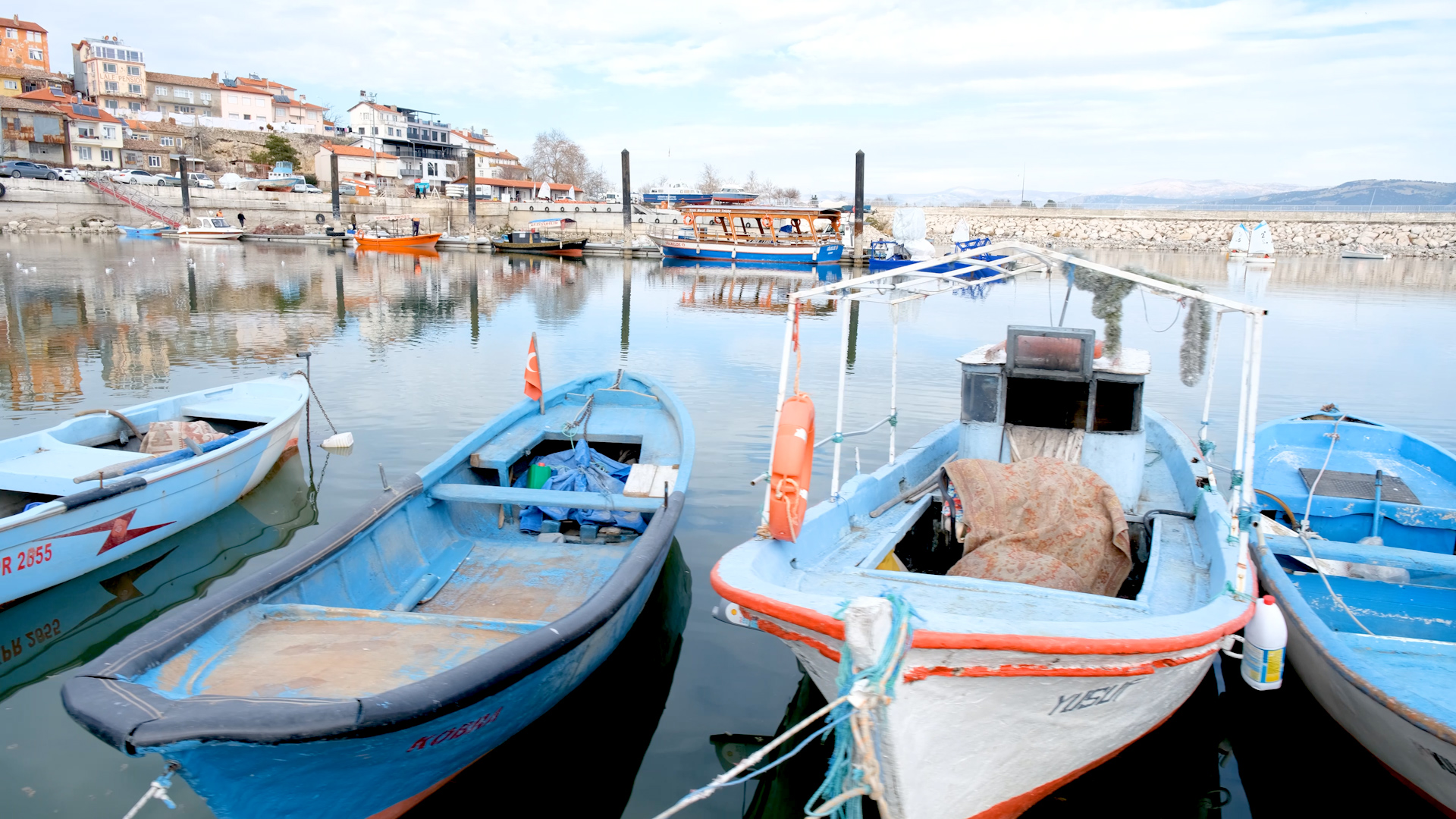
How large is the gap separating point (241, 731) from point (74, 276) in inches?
1364

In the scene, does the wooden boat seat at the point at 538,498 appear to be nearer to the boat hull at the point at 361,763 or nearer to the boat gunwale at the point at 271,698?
the boat gunwale at the point at 271,698

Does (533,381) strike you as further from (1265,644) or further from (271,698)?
(1265,644)

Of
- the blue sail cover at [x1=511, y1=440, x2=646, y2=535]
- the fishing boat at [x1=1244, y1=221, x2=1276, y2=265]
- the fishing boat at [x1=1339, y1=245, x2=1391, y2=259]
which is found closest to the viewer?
the blue sail cover at [x1=511, y1=440, x2=646, y2=535]

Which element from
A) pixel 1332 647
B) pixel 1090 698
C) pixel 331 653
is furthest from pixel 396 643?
pixel 1332 647

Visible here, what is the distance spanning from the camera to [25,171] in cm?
Answer: 5875

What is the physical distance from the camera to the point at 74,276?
29.8 metres

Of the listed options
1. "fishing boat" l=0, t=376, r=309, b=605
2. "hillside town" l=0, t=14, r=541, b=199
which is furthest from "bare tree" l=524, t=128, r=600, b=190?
"fishing boat" l=0, t=376, r=309, b=605

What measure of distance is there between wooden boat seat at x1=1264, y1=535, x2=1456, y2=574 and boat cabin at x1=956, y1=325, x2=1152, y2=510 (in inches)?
43.0

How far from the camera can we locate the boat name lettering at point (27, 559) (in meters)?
6.39

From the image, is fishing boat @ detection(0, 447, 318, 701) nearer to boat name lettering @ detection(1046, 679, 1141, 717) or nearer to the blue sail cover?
the blue sail cover

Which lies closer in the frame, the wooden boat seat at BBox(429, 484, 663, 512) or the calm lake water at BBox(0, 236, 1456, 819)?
the calm lake water at BBox(0, 236, 1456, 819)

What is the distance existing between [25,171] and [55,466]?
6970cm

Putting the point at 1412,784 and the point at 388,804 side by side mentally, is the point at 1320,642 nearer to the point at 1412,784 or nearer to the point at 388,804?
the point at 1412,784

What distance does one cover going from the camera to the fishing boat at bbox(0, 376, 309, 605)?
6.71 meters
